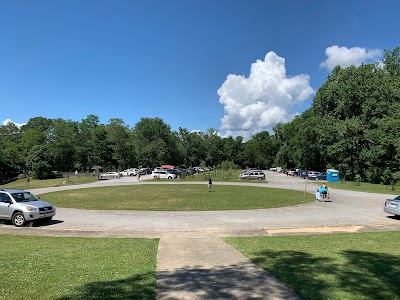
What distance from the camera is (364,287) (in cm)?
650

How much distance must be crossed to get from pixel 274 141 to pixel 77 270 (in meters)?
157

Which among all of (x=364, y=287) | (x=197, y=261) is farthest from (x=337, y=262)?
(x=197, y=261)

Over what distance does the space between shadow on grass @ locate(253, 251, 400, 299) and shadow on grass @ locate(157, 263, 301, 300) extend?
0.34 metres

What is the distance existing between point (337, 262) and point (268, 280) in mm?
2548

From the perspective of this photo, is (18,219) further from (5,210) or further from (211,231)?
(211,231)

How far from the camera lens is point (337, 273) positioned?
749 centimetres

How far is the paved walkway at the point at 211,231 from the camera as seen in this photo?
6.55 m

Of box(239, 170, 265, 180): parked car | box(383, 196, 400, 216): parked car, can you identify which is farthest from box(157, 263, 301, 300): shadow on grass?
box(239, 170, 265, 180): parked car

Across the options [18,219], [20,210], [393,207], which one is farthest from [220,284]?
[393,207]

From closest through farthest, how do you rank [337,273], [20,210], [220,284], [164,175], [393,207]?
[220,284] → [337,273] → [20,210] → [393,207] → [164,175]

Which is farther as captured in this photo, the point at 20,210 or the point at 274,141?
the point at 274,141

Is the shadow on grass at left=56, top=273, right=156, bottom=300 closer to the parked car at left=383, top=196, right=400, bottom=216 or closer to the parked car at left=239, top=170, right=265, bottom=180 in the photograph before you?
the parked car at left=383, top=196, right=400, bottom=216

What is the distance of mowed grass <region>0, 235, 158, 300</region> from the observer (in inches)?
233

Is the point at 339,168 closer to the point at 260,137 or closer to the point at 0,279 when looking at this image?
the point at 0,279
